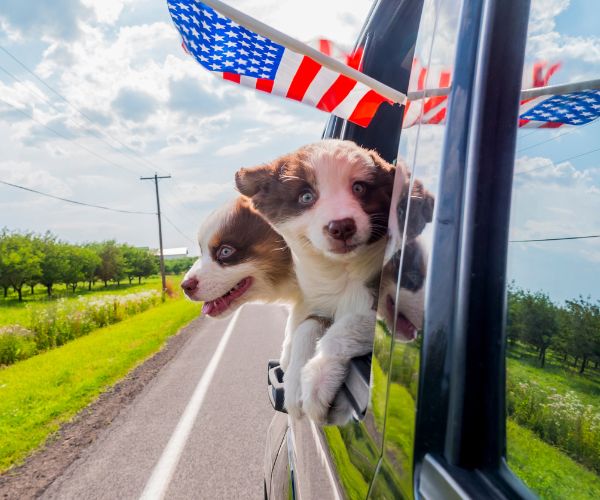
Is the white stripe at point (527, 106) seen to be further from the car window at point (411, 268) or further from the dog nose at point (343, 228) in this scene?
the dog nose at point (343, 228)

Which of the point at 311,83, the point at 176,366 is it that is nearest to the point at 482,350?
the point at 311,83

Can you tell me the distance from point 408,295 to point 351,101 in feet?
3.13

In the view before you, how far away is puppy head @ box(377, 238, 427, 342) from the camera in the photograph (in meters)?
0.87

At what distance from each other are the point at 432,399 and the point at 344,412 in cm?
48

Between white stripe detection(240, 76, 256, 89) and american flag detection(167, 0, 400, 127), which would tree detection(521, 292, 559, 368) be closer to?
american flag detection(167, 0, 400, 127)

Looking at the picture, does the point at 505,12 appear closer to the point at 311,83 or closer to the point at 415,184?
the point at 415,184

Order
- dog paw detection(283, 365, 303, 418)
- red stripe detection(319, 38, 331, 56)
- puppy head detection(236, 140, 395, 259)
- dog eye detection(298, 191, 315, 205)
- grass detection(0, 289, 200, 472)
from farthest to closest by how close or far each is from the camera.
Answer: grass detection(0, 289, 200, 472), dog eye detection(298, 191, 315, 205), red stripe detection(319, 38, 331, 56), puppy head detection(236, 140, 395, 259), dog paw detection(283, 365, 303, 418)

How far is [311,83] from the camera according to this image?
5.43 feet

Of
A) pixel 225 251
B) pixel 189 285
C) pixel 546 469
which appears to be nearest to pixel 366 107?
pixel 225 251

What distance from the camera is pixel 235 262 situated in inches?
76.8

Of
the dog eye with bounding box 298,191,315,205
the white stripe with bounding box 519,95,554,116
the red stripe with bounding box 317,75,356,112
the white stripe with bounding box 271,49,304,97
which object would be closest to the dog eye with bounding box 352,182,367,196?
the dog eye with bounding box 298,191,315,205

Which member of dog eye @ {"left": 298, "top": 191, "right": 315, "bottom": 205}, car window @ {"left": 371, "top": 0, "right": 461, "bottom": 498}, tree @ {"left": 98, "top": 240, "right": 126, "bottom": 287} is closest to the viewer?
car window @ {"left": 371, "top": 0, "right": 461, "bottom": 498}

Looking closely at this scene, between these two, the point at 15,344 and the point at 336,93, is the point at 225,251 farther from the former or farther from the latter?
the point at 15,344

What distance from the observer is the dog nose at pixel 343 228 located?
4.90 ft
